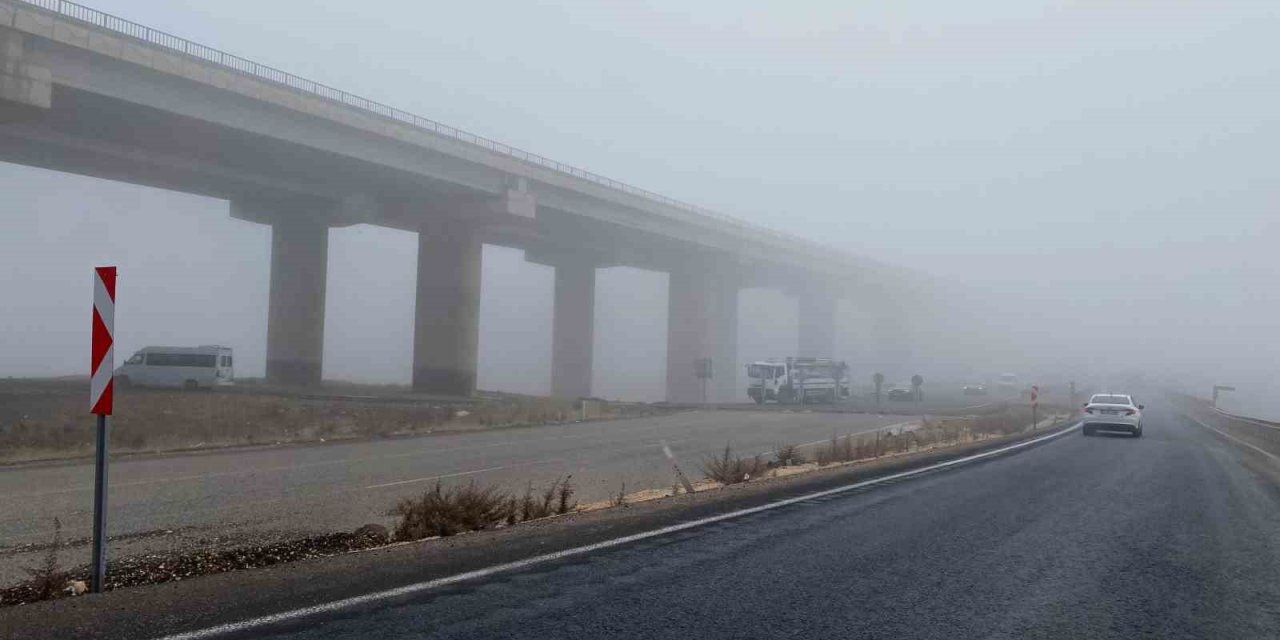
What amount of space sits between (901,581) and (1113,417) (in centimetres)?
2736

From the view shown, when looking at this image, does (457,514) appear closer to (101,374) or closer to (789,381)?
(101,374)

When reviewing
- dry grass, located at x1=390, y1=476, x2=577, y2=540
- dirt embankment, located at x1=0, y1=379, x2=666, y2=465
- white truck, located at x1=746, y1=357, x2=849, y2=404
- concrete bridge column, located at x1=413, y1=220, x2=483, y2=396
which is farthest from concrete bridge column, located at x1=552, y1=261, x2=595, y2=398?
dry grass, located at x1=390, y1=476, x2=577, y2=540

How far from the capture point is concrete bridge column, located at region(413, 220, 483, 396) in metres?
56.2

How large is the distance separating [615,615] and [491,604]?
0.92 meters

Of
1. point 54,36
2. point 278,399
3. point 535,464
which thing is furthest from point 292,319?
point 535,464

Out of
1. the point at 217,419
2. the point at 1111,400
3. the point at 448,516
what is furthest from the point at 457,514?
the point at 1111,400

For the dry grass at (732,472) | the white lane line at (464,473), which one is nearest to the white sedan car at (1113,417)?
the dry grass at (732,472)

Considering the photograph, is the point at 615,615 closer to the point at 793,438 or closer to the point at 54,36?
the point at 793,438

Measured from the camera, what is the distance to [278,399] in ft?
137

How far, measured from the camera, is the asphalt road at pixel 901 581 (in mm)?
6531

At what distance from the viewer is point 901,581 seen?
800 cm

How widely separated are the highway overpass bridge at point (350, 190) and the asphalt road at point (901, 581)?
32.2m

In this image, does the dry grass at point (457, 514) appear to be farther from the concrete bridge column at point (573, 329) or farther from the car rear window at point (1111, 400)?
the concrete bridge column at point (573, 329)

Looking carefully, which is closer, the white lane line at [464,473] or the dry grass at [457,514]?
the dry grass at [457,514]
